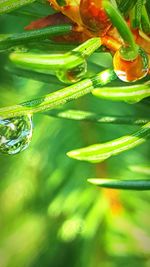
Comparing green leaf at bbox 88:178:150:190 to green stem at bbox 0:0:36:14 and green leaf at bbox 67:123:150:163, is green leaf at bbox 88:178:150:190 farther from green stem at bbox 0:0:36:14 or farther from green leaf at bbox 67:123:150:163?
green stem at bbox 0:0:36:14

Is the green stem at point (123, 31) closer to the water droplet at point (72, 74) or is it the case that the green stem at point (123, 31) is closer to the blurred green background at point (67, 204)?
the water droplet at point (72, 74)

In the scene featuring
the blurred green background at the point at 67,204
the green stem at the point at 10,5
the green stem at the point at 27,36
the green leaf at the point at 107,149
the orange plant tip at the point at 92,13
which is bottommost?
the blurred green background at the point at 67,204

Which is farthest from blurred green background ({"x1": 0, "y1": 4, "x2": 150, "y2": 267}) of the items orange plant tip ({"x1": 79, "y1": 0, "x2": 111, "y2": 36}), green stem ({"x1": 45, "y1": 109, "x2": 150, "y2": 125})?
orange plant tip ({"x1": 79, "y1": 0, "x2": 111, "y2": 36})

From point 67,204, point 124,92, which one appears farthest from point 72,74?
point 67,204

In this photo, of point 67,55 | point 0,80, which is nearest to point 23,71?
point 0,80

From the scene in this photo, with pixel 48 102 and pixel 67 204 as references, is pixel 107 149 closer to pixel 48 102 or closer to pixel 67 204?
pixel 48 102

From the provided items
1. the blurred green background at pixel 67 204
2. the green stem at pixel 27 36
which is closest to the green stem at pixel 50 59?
the green stem at pixel 27 36

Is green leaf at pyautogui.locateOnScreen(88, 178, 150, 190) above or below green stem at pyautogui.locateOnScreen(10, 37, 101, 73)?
below
